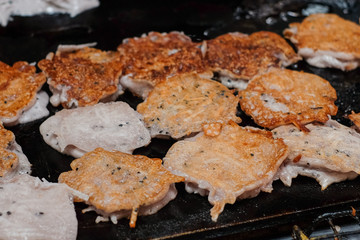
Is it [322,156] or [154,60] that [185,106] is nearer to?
[154,60]

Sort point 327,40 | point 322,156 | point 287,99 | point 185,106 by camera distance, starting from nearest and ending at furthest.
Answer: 1. point 322,156
2. point 185,106
3. point 287,99
4. point 327,40

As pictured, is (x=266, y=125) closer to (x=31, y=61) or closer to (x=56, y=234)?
(x=56, y=234)

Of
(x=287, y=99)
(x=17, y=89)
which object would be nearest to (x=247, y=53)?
(x=287, y=99)

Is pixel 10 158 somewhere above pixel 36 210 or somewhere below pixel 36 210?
above

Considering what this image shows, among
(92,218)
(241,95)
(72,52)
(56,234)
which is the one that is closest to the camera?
(56,234)

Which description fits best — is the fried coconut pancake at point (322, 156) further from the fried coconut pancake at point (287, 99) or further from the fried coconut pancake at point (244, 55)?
the fried coconut pancake at point (244, 55)

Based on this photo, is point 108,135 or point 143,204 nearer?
point 143,204

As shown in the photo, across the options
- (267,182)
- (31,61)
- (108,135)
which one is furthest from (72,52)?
(267,182)

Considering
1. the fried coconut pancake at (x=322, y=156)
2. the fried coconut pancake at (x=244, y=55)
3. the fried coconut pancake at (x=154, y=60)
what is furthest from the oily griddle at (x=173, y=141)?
the fried coconut pancake at (x=244, y=55)
